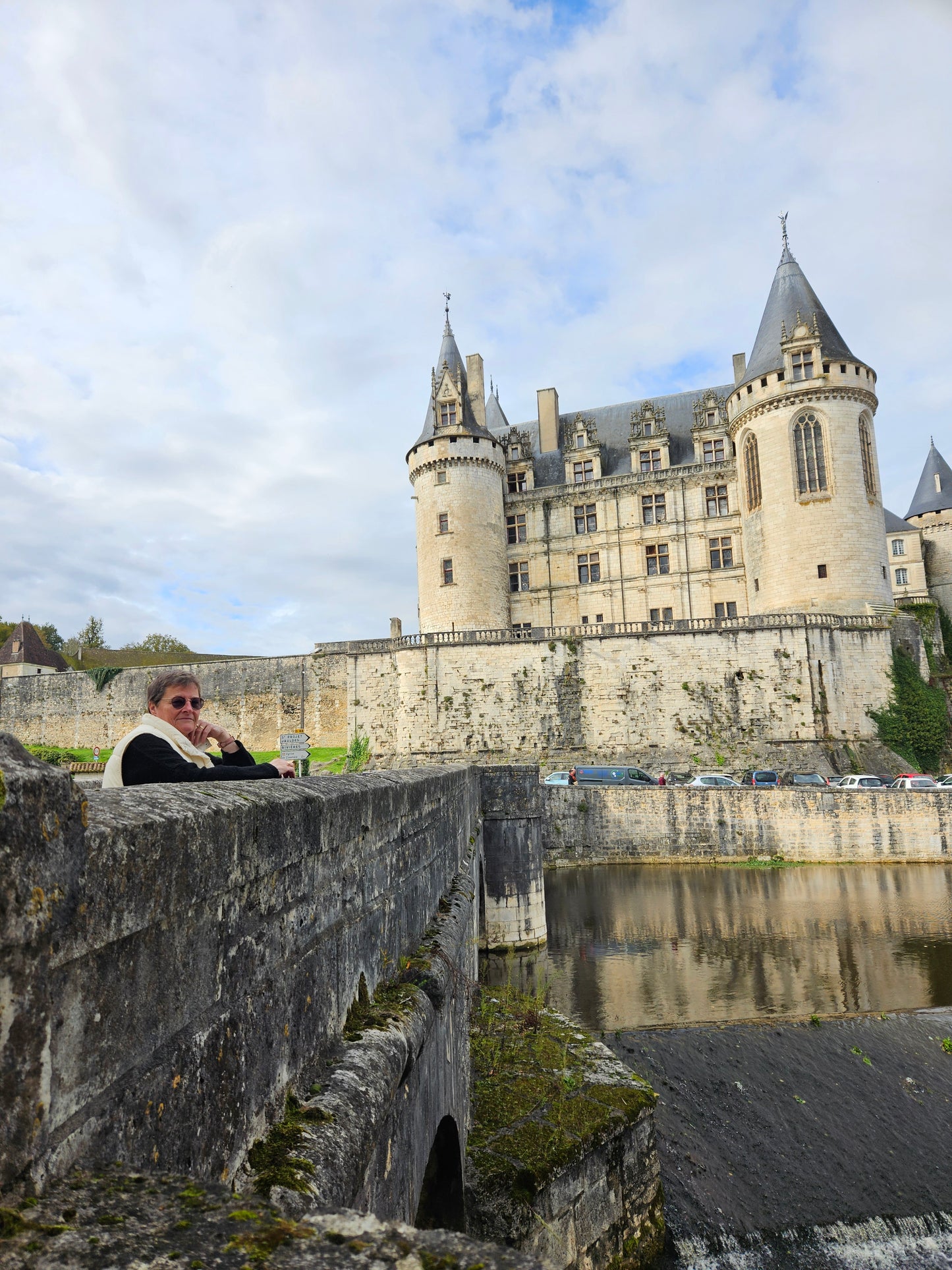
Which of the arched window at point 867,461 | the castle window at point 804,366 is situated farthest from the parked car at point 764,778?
the castle window at point 804,366

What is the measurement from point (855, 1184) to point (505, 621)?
28.7 meters

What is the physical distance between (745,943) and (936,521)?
121ft

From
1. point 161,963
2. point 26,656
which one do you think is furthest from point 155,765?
point 26,656

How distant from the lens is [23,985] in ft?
3.73

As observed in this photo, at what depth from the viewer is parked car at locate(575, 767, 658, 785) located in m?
27.2

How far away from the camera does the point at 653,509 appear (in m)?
36.0

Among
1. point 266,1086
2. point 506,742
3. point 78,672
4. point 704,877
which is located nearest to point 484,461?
point 506,742

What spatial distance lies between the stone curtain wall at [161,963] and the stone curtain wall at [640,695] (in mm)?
29077

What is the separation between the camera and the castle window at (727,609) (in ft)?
113

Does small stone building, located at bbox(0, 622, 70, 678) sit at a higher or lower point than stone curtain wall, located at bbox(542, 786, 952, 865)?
higher

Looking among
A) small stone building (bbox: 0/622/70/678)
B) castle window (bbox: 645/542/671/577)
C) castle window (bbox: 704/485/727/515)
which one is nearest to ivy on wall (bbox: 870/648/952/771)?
castle window (bbox: 704/485/727/515)

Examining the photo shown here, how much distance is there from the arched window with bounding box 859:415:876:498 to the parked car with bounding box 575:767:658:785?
14720mm

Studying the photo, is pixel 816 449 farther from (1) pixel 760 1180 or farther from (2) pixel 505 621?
(1) pixel 760 1180

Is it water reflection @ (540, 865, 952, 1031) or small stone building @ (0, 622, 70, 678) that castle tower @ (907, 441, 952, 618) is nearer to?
water reflection @ (540, 865, 952, 1031)
